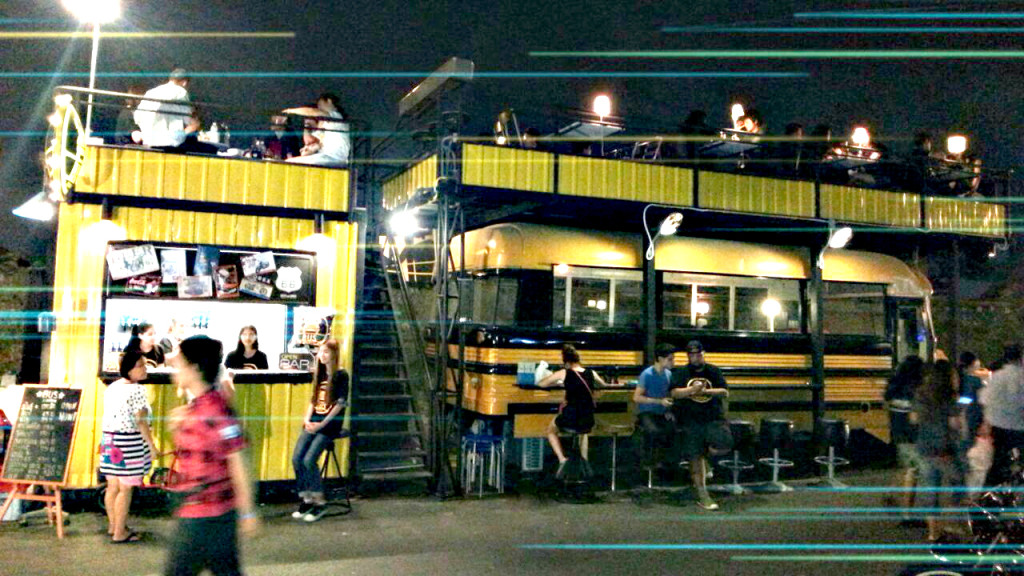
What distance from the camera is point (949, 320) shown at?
47.5 ft

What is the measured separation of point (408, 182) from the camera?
11.7 meters

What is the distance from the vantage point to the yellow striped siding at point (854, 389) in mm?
12844

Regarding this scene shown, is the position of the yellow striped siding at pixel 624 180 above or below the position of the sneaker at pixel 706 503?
above

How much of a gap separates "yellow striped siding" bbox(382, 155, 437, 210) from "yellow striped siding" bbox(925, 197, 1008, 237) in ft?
29.5

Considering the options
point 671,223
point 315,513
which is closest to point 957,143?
point 671,223

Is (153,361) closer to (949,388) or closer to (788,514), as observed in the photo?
(788,514)

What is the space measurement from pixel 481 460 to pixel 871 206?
8130 millimetres

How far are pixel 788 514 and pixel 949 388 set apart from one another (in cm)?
281

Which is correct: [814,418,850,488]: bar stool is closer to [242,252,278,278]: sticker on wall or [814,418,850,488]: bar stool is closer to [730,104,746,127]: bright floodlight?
[730,104,746,127]: bright floodlight

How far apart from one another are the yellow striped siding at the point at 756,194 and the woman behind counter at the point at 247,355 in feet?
22.3

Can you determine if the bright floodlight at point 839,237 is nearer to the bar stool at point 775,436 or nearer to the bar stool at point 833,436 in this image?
the bar stool at point 833,436

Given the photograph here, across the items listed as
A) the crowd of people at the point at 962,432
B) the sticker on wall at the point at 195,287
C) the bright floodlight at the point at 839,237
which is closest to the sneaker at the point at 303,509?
the sticker on wall at the point at 195,287

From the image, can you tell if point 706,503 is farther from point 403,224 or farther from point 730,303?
point 403,224

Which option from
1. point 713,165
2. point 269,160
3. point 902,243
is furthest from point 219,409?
point 902,243
